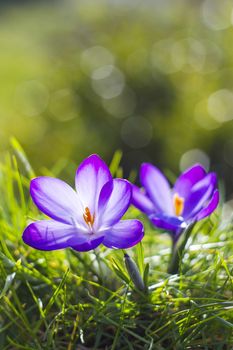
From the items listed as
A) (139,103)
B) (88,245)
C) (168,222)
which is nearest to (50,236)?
(88,245)

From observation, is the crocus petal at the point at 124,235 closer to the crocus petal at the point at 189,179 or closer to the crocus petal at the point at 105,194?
the crocus petal at the point at 105,194

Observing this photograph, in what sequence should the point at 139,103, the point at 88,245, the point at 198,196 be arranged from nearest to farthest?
the point at 88,245, the point at 198,196, the point at 139,103

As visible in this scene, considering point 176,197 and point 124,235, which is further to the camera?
point 176,197

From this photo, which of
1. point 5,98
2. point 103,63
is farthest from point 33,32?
point 103,63

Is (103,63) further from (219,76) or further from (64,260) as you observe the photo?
(64,260)

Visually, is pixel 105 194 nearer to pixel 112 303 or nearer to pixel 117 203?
pixel 117 203

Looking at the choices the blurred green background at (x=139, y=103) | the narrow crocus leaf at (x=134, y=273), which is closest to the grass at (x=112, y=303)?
the narrow crocus leaf at (x=134, y=273)

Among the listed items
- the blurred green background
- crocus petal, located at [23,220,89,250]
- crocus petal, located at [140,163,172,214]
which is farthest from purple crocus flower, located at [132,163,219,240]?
the blurred green background
